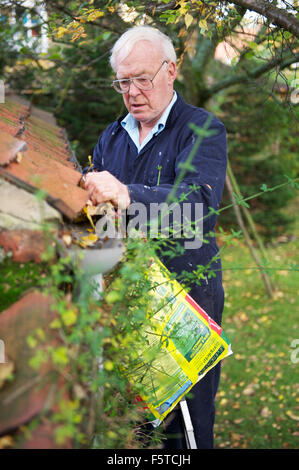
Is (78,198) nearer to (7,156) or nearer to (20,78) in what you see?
(7,156)

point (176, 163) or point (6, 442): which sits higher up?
point (176, 163)

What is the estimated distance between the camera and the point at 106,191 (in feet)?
5.94

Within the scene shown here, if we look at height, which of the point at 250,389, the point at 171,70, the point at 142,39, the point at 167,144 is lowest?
the point at 250,389

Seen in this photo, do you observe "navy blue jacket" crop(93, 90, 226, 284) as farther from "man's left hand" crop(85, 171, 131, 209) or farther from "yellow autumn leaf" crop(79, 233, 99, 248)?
"yellow autumn leaf" crop(79, 233, 99, 248)

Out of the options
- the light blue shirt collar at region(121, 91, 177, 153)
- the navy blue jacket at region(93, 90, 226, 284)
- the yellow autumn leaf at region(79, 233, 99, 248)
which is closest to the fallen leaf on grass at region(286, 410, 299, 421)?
the navy blue jacket at region(93, 90, 226, 284)

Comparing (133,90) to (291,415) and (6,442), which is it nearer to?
(6,442)

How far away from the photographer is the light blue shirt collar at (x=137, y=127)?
264 cm

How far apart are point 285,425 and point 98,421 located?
4184 millimetres

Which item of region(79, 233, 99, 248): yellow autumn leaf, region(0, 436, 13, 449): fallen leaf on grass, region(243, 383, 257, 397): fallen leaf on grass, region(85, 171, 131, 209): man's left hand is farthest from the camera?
region(243, 383, 257, 397): fallen leaf on grass

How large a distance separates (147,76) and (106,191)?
103 centimetres

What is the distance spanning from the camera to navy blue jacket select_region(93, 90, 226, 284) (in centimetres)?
209

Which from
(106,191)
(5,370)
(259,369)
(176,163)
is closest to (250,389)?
(259,369)

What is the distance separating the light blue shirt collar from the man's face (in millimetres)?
34
